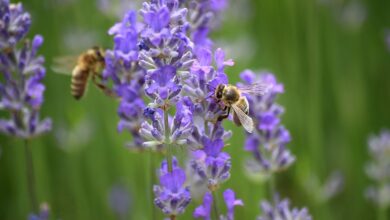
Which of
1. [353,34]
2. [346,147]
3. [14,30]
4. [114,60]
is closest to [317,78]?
[346,147]

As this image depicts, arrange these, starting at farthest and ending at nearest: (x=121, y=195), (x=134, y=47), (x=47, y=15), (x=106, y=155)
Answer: (x=47, y=15), (x=106, y=155), (x=121, y=195), (x=134, y=47)

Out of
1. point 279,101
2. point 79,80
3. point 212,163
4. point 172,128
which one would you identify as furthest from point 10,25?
point 279,101

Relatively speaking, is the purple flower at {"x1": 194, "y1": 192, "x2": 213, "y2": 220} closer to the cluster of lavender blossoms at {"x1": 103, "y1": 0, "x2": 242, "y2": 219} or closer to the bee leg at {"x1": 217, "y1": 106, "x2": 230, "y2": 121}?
the cluster of lavender blossoms at {"x1": 103, "y1": 0, "x2": 242, "y2": 219}

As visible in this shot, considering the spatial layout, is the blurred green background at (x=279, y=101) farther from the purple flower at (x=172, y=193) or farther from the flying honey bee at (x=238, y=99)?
the purple flower at (x=172, y=193)

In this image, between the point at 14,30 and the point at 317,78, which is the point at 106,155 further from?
the point at 14,30

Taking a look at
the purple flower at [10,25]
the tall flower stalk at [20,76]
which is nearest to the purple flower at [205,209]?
the tall flower stalk at [20,76]

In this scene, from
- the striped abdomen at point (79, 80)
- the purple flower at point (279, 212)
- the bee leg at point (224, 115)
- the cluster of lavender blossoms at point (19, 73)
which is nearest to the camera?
the bee leg at point (224, 115)

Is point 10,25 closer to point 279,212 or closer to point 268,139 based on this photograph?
point 268,139
